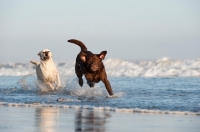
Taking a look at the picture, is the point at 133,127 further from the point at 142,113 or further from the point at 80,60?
the point at 80,60

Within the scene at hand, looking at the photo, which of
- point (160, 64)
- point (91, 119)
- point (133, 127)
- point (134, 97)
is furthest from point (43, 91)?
point (160, 64)

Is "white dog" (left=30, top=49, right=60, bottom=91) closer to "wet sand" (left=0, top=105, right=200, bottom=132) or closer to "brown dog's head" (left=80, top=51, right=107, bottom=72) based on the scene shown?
"brown dog's head" (left=80, top=51, right=107, bottom=72)

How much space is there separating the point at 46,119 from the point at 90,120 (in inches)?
26.3

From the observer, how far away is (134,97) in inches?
522

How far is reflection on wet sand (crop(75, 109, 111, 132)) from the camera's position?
24.9 ft

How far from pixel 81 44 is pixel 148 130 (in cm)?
753

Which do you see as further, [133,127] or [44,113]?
[44,113]

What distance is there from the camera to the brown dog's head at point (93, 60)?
13125mm

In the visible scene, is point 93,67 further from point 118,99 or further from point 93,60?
point 118,99

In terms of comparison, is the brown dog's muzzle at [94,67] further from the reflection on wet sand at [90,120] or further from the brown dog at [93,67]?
the reflection on wet sand at [90,120]

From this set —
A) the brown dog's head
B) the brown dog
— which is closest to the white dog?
the brown dog

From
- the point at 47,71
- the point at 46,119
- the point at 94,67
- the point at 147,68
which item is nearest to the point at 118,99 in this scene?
the point at 94,67

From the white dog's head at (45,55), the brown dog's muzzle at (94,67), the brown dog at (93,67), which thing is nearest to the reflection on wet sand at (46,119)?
the brown dog's muzzle at (94,67)

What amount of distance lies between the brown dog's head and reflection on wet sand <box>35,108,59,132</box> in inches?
113
